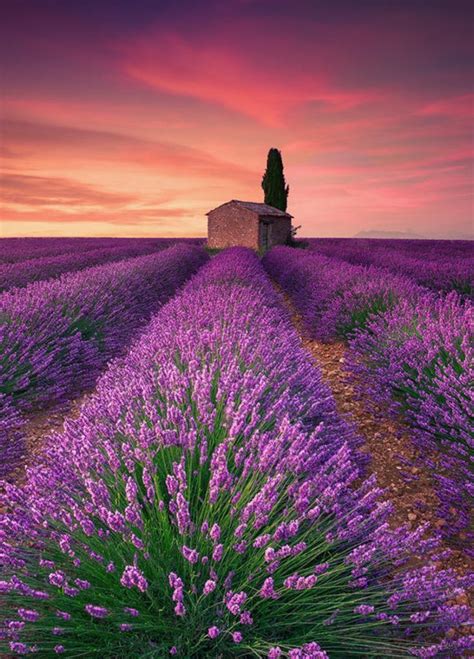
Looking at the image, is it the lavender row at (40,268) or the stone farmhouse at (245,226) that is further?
the stone farmhouse at (245,226)

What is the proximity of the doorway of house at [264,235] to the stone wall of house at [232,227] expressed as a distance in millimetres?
456

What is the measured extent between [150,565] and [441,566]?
1.66 m

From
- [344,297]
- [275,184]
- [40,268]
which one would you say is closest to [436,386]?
[344,297]

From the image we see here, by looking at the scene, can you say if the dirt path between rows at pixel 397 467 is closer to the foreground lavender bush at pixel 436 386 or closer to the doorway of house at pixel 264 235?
the foreground lavender bush at pixel 436 386

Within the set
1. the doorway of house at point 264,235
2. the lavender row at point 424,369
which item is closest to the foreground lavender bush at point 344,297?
the lavender row at point 424,369

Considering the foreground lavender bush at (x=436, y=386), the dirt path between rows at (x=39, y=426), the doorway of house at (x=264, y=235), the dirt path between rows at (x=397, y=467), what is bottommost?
the dirt path between rows at (x=397, y=467)

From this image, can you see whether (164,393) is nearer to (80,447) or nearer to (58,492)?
(80,447)

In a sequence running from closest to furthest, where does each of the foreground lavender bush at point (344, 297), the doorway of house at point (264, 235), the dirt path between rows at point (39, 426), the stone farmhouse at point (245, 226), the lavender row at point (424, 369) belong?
the lavender row at point (424, 369)
the dirt path between rows at point (39, 426)
the foreground lavender bush at point (344, 297)
the stone farmhouse at point (245, 226)
the doorway of house at point (264, 235)

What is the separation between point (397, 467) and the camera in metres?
3.23

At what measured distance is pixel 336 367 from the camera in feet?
18.4

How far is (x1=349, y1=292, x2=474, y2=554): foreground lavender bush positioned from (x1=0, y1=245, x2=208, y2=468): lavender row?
2.93 metres

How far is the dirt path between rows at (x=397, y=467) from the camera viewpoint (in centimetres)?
256

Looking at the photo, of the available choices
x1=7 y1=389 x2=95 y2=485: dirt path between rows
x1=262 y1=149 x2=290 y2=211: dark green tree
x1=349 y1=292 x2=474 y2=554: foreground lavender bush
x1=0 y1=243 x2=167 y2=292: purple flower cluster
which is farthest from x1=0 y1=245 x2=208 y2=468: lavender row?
x1=262 y1=149 x2=290 y2=211: dark green tree

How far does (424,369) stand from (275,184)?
1226 inches
